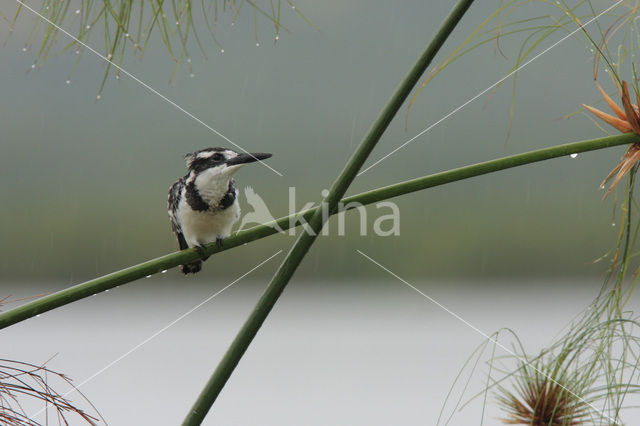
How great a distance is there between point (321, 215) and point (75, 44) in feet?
2.15

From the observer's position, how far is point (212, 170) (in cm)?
175

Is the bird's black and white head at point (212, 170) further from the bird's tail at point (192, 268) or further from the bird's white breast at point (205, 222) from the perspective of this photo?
Answer: the bird's tail at point (192, 268)

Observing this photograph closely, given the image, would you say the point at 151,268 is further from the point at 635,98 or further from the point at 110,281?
the point at 635,98

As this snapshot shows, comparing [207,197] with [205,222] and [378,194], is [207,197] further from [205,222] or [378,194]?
[378,194]

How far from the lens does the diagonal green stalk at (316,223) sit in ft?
2.47

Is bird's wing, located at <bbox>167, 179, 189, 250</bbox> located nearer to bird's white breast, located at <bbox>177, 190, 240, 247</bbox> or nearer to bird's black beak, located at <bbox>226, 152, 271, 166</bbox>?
bird's white breast, located at <bbox>177, 190, 240, 247</bbox>

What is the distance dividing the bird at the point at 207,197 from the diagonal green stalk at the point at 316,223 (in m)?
0.93

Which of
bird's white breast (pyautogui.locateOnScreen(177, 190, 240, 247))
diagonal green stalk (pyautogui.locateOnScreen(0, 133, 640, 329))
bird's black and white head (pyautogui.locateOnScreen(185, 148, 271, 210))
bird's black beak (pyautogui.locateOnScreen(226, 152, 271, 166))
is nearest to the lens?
diagonal green stalk (pyautogui.locateOnScreen(0, 133, 640, 329))

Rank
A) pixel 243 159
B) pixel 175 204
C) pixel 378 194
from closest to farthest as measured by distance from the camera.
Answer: pixel 378 194 → pixel 243 159 → pixel 175 204

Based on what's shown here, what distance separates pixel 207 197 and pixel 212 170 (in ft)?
0.32

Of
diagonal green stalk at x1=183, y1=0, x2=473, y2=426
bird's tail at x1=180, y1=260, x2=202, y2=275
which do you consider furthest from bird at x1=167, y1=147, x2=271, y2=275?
diagonal green stalk at x1=183, y1=0, x2=473, y2=426

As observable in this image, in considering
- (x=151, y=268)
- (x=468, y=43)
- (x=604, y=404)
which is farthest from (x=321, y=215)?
(x=604, y=404)

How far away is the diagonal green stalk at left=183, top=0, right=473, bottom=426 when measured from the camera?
0.75m

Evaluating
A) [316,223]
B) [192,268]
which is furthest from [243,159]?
[316,223]
